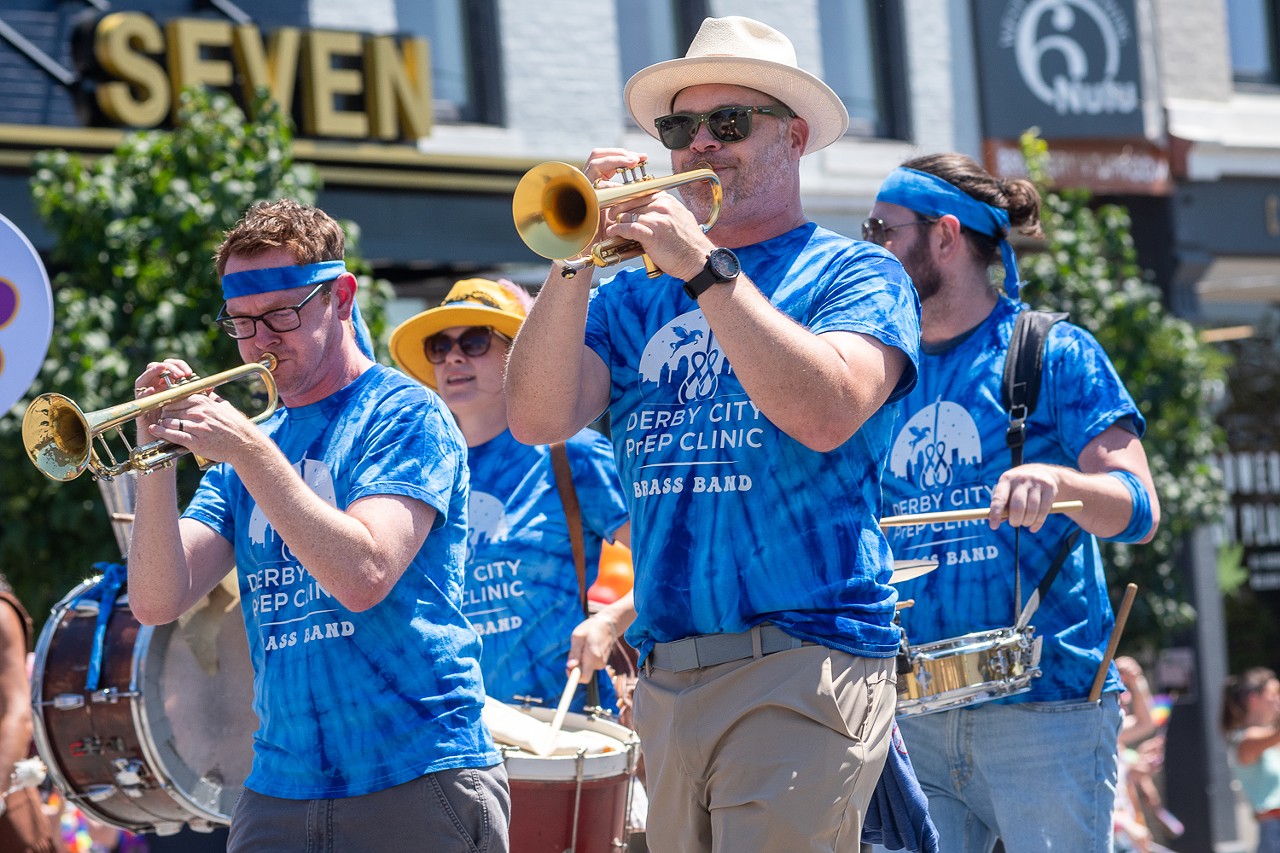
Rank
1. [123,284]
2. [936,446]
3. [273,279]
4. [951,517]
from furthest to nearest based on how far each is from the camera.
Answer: [123,284]
[936,446]
[951,517]
[273,279]

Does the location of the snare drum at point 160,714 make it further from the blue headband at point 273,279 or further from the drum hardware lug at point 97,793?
the blue headband at point 273,279

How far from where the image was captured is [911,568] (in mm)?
4051

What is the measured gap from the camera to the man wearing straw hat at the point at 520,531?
200 inches

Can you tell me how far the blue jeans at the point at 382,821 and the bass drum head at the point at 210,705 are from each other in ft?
4.26

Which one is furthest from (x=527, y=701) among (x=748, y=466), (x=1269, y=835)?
(x=1269, y=835)

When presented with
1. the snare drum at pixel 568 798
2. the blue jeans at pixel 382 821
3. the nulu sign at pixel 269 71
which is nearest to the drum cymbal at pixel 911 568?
the snare drum at pixel 568 798

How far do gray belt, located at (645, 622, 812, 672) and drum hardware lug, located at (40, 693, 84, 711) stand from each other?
228cm

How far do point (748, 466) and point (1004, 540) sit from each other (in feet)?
4.80

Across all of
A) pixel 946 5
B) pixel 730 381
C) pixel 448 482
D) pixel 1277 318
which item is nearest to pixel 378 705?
pixel 448 482

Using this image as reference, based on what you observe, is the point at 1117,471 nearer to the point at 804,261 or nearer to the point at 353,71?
the point at 804,261

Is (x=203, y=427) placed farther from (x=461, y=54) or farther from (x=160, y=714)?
(x=461, y=54)

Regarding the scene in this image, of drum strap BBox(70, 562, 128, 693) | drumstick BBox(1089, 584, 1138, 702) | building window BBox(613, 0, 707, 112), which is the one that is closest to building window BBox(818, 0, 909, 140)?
building window BBox(613, 0, 707, 112)

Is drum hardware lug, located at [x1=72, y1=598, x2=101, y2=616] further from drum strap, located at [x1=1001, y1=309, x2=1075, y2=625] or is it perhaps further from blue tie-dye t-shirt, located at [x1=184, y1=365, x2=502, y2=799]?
drum strap, located at [x1=1001, y1=309, x2=1075, y2=625]

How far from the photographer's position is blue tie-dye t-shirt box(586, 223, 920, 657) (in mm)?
3168
